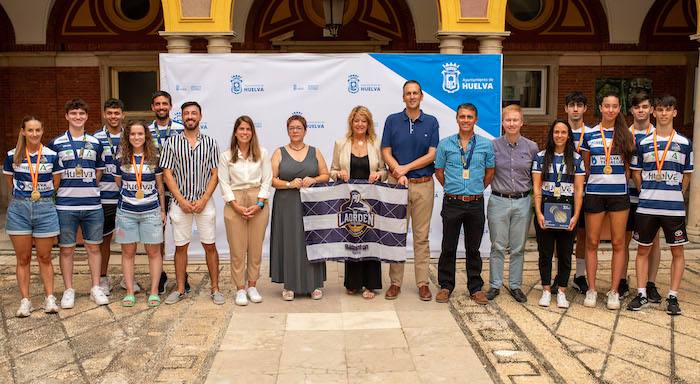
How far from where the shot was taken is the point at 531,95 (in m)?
13.1

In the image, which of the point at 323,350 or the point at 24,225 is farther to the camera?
the point at 24,225

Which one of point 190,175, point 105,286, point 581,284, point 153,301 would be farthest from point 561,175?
point 105,286

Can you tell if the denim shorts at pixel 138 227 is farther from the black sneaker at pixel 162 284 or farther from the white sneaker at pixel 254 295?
the white sneaker at pixel 254 295

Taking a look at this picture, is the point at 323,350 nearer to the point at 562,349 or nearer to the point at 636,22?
the point at 562,349

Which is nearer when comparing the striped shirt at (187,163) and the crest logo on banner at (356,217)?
the striped shirt at (187,163)

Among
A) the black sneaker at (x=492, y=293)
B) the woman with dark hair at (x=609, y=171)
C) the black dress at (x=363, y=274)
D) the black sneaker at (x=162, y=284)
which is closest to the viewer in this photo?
the woman with dark hair at (x=609, y=171)

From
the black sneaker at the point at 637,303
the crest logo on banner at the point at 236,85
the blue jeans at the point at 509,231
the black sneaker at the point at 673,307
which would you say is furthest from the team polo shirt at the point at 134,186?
the black sneaker at the point at 673,307

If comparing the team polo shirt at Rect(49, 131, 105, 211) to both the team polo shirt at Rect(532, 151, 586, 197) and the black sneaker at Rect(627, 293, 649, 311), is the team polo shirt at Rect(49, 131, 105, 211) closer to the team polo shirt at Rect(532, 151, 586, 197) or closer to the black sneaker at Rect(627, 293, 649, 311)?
the team polo shirt at Rect(532, 151, 586, 197)

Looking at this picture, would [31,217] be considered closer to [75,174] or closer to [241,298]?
[75,174]

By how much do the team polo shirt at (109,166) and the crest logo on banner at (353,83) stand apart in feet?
8.58

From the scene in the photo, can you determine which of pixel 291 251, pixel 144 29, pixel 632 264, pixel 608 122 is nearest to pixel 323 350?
pixel 291 251

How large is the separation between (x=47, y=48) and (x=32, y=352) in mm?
8889

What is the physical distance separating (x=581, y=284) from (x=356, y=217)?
231cm

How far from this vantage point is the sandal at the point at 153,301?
20.2ft
